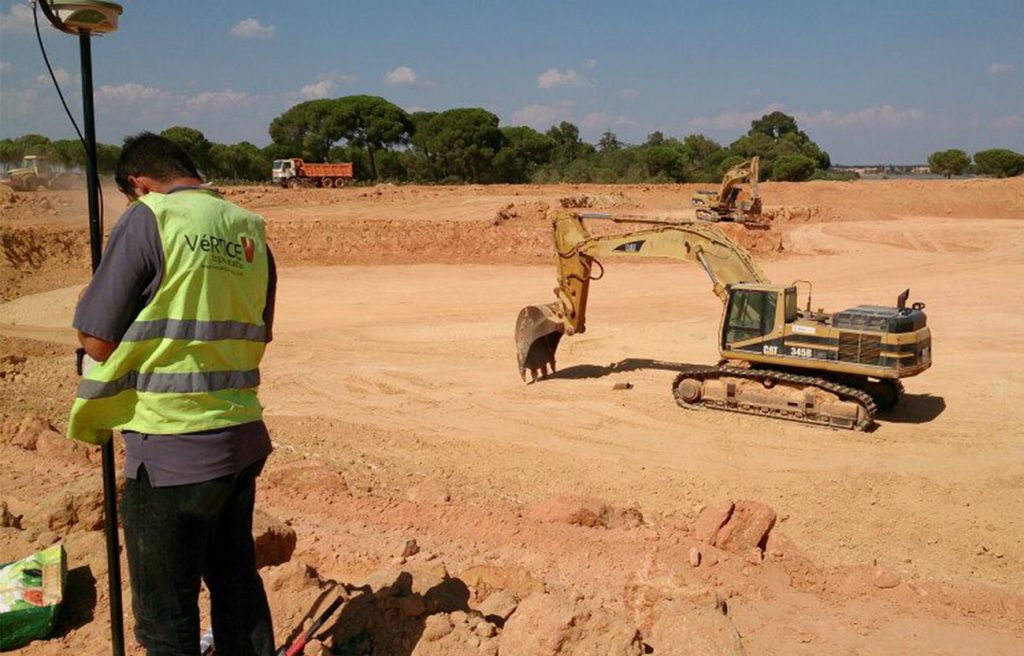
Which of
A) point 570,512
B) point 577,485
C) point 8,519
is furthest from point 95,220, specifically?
point 577,485

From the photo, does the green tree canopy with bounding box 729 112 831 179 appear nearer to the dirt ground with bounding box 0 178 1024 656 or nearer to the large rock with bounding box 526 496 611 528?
the dirt ground with bounding box 0 178 1024 656

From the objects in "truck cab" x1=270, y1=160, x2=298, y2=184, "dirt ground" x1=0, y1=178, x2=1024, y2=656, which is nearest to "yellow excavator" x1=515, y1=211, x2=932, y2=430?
"dirt ground" x1=0, y1=178, x2=1024, y2=656

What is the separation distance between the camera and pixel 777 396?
34.2 feet

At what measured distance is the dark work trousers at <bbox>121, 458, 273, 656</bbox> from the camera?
9.52 feet

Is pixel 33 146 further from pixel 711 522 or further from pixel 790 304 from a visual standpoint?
pixel 790 304

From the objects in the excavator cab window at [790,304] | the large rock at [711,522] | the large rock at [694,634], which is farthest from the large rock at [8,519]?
the excavator cab window at [790,304]

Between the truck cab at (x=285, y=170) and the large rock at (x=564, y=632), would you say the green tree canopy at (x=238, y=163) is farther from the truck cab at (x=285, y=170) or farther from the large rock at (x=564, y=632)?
the large rock at (x=564, y=632)

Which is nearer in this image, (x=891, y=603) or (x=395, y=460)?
(x=891, y=603)

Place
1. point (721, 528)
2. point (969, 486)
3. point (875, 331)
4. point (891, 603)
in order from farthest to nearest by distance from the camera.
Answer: point (875, 331), point (969, 486), point (721, 528), point (891, 603)

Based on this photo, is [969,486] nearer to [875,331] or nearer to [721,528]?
[875,331]

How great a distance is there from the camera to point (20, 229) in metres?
22.6

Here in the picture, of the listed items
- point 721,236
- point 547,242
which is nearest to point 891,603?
point 721,236

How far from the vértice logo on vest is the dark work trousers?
71 centimetres

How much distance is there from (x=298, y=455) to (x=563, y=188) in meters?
29.4
